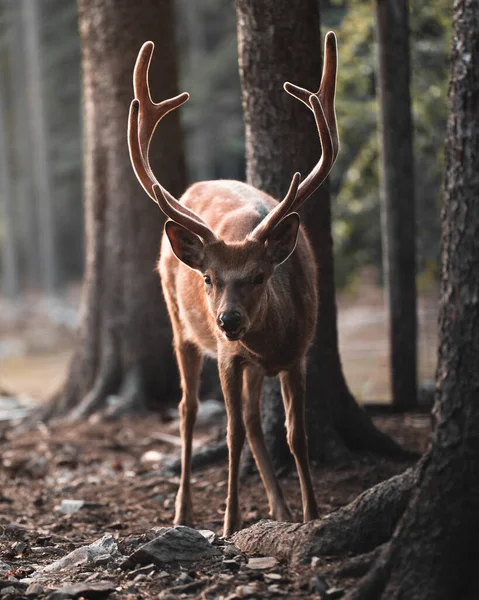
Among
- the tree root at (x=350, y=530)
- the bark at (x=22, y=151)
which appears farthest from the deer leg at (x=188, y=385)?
the bark at (x=22, y=151)

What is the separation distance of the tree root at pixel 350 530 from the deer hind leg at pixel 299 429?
4.07ft

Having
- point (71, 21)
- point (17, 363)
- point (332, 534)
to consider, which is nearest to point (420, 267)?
point (332, 534)

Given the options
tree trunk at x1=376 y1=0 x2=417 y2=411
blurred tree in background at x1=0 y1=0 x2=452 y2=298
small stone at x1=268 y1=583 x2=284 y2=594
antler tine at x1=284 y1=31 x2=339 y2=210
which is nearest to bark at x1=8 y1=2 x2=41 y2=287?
blurred tree in background at x1=0 y1=0 x2=452 y2=298

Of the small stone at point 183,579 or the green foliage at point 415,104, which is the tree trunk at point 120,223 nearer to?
the green foliage at point 415,104

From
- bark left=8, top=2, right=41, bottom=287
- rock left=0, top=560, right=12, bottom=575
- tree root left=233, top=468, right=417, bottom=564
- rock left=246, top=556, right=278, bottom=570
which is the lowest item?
rock left=0, top=560, right=12, bottom=575

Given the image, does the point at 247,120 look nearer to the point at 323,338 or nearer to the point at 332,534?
the point at 323,338

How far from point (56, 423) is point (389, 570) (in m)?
6.67

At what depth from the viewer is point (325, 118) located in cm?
589

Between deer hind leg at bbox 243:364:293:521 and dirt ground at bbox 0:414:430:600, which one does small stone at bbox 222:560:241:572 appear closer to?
dirt ground at bbox 0:414:430:600

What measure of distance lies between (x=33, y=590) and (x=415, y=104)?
318 inches

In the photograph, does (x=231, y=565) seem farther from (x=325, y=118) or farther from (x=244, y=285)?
(x=325, y=118)

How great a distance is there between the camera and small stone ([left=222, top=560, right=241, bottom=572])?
182 inches

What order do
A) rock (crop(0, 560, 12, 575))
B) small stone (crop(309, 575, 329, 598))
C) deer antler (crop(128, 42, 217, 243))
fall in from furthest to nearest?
deer antler (crop(128, 42, 217, 243)) → rock (crop(0, 560, 12, 575)) → small stone (crop(309, 575, 329, 598))

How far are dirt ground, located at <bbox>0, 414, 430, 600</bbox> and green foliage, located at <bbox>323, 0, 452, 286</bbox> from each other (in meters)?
3.61
